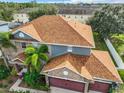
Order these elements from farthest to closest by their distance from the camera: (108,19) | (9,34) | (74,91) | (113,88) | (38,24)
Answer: (108,19)
(38,24)
(9,34)
(74,91)
(113,88)

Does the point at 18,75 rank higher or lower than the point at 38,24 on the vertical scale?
lower

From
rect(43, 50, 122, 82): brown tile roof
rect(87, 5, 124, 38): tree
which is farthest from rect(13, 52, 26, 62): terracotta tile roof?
rect(87, 5, 124, 38): tree

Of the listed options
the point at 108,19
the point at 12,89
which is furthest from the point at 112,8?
the point at 12,89

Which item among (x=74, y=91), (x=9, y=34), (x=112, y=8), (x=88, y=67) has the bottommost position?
(x=74, y=91)

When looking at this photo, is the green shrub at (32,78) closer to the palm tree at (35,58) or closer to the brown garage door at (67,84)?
the palm tree at (35,58)

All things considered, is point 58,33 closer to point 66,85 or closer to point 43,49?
point 43,49

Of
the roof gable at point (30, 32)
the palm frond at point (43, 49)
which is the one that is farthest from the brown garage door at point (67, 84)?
the roof gable at point (30, 32)

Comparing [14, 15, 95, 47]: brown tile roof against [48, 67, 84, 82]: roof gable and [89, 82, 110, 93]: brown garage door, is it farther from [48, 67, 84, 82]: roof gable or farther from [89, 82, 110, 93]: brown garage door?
[89, 82, 110, 93]: brown garage door

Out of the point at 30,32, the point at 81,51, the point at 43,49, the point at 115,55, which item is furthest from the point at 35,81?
the point at 115,55

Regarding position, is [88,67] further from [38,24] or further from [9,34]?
[9,34]
